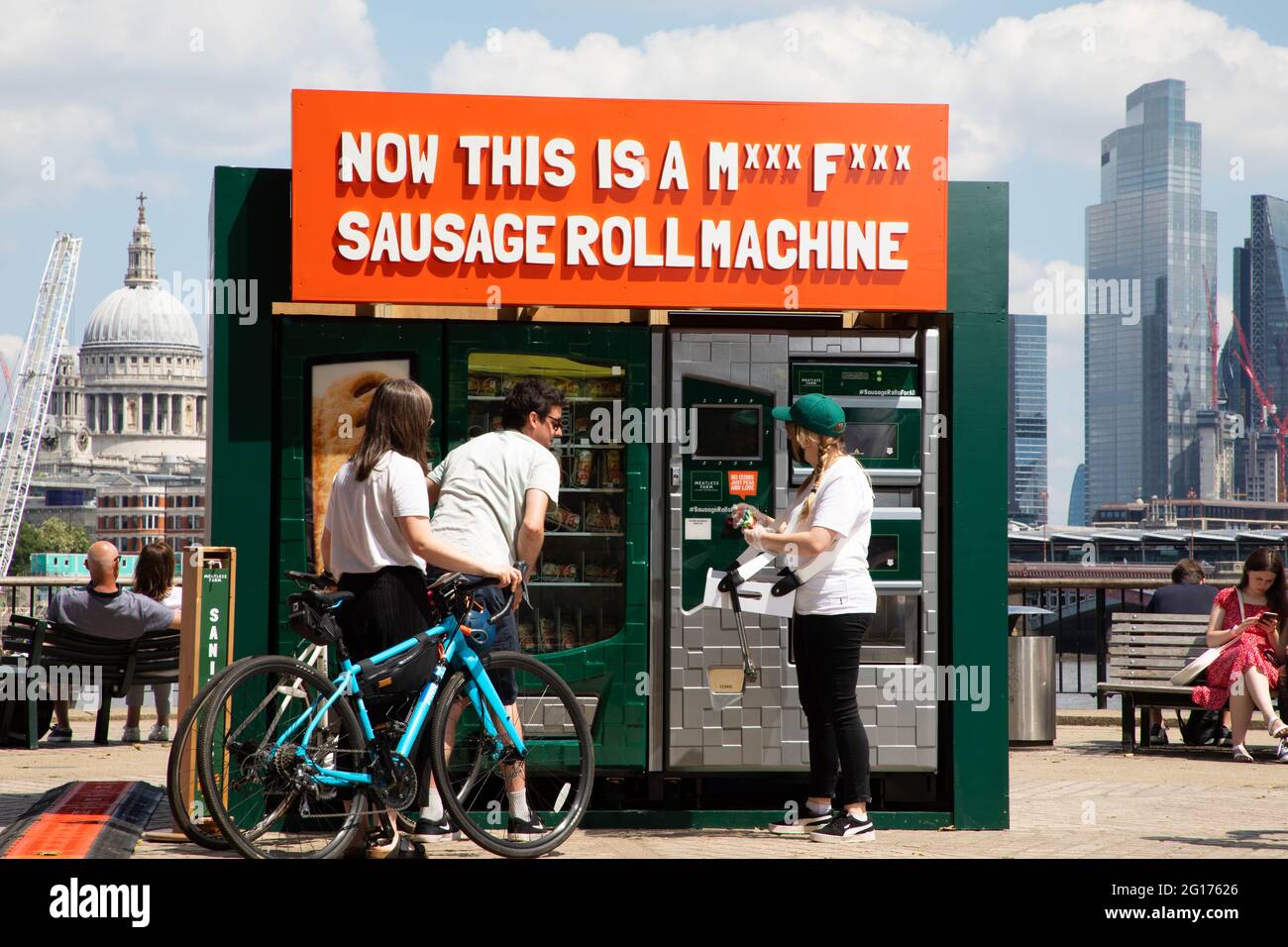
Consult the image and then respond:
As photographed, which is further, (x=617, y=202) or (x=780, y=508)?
(x=780, y=508)

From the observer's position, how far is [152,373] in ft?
605

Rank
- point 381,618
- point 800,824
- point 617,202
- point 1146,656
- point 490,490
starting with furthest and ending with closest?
A: point 1146,656 → point 617,202 → point 800,824 → point 490,490 → point 381,618

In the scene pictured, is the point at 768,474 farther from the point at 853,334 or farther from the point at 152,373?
the point at 152,373

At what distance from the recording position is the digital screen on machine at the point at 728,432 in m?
7.23

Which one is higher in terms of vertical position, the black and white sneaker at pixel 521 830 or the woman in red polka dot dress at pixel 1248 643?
the woman in red polka dot dress at pixel 1248 643

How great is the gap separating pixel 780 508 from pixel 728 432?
406 millimetres

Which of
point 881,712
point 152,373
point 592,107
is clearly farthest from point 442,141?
point 152,373

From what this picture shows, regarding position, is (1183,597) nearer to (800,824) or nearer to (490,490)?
(800,824)

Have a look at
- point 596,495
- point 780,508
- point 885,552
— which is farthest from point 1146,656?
point 596,495

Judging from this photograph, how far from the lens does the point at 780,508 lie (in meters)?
7.25

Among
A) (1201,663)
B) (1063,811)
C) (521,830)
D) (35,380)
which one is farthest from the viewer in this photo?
(35,380)

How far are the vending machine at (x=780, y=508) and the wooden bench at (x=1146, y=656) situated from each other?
4.12 metres

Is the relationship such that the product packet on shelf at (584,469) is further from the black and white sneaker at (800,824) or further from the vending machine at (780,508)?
the black and white sneaker at (800,824)

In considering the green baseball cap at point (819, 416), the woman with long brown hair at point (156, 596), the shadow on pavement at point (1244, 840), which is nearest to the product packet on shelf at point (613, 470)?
the green baseball cap at point (819, 416)
